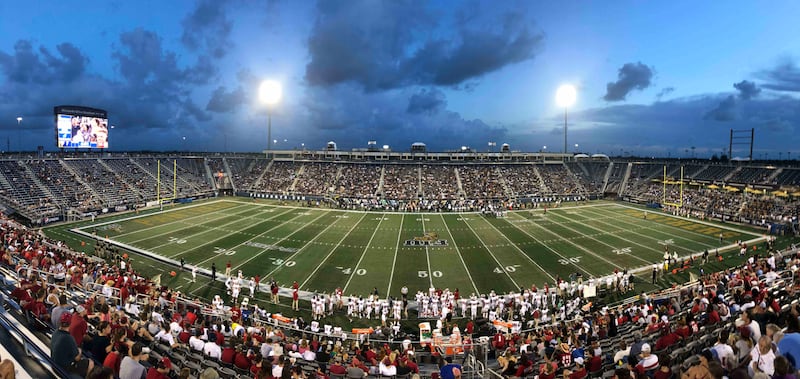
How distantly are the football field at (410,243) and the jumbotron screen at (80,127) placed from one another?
17.5 metres

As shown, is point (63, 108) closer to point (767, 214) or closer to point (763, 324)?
point (763, 324)

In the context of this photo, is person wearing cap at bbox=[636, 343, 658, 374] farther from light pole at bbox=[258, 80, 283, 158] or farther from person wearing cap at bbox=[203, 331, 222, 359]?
light pole at bbox=[258, 80, 283, 158]

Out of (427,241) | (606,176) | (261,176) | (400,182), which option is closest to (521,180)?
(606,176)

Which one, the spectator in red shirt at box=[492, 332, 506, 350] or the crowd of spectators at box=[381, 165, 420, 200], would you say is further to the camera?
the crowd of spectators at box=[381, 165, 420, 200]

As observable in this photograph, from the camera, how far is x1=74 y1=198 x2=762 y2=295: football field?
24.4 meters

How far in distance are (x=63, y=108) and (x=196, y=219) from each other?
2631 cm

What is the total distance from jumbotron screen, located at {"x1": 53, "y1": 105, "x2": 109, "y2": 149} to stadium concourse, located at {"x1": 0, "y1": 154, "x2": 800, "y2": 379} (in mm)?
3392

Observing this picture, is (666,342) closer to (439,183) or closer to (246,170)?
(439,183)

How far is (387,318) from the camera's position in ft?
61.5

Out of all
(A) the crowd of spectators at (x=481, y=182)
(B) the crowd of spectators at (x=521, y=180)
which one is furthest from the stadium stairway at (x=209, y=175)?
(B) the crowd of spectators at (x=521, y=180)

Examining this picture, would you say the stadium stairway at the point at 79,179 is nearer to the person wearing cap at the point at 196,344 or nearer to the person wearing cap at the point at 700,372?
the person wearing cap at the point at 196,344

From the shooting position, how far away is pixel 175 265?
25641 mm

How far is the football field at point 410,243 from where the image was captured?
24.4 metres

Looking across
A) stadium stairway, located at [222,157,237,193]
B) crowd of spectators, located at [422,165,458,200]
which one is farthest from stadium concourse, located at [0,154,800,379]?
stadium stairway, located at [222,157,237,193]
